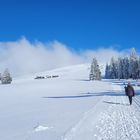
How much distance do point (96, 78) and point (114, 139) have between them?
100477mm

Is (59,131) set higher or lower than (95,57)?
lower

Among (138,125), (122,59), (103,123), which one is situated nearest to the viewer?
(138,125)

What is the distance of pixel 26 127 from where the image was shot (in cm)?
1354

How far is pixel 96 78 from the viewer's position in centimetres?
11038

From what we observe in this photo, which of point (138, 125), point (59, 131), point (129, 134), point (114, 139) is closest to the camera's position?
point (114, 139)

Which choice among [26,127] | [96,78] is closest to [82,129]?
[26,127]

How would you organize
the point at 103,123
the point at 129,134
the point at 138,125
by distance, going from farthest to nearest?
the point at 103,123
the point at 138,125
the point at 129,134

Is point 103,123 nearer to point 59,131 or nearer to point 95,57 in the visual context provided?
point 59,131

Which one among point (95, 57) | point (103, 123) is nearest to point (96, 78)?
point (95, 57)

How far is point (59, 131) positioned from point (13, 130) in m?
2.27

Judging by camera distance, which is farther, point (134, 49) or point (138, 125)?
point (134, 49)

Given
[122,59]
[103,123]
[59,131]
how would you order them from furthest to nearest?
[122,59], [103,123], [59,131]

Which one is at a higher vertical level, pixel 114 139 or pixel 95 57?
pixel 95 57

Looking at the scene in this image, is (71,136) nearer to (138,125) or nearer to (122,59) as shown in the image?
(138,125)
